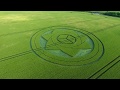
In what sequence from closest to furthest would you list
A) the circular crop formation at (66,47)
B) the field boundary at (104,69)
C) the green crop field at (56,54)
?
the green crop field at (56,54), the field boundary at (104,69), the circular crop formation at (66,47)

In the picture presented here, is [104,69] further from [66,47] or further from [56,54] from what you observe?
[56,54]

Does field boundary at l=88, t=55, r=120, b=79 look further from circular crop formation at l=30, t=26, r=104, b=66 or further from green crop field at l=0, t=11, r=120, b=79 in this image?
circular crop formation at l=30, t=26, r=104, b=66

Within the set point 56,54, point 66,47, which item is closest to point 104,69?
point 66,47

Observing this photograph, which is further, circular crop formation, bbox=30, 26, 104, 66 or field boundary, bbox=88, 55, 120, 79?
circular crop formation, bbox=30, 26, 104, 66

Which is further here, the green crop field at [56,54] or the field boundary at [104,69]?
the field boundary at [104,69]

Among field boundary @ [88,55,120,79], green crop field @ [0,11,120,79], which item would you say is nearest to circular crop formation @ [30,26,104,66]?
green crop field @ [0,11,120,79]

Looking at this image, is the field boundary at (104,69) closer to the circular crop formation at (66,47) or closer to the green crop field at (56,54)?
the green crop field at (56,54)

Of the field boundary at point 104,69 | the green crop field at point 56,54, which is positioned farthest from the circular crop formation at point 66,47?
the field boundary at point 104,69
